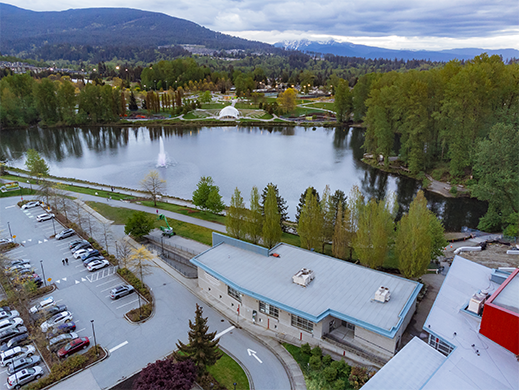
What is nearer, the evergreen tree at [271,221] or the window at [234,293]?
the window at [234,293]

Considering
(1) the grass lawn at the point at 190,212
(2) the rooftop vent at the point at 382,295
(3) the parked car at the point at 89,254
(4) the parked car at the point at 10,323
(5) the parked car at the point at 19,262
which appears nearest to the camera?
(2) the rooftop vent at the point at 382,295

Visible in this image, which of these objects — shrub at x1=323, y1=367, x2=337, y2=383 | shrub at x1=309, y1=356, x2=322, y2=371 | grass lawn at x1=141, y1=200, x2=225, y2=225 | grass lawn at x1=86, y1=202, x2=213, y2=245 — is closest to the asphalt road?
shrub at x1=309, y1=356, x2=322, y2=371

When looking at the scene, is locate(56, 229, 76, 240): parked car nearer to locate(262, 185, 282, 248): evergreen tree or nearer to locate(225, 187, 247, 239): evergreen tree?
locate(225, 187, 247, 239): evergreen tree

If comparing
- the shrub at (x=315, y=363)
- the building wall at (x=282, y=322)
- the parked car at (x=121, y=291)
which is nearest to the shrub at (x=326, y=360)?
the shrub at (x=315, y=363)

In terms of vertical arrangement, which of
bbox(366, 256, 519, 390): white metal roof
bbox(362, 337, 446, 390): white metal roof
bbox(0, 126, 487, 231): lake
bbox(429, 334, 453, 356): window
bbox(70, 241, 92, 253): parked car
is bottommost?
bbox(0, 126, 487, 231): lake

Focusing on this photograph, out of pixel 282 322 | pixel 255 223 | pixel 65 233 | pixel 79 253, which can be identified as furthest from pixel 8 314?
pixel 255 223

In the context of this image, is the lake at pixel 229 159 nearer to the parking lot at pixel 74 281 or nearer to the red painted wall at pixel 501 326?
the parking lot at pixel 74 281

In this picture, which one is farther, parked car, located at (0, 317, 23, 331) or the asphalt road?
parked car, located at (0, 317, 23, 331)
